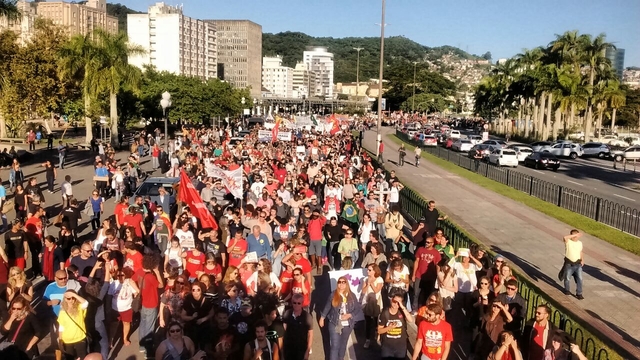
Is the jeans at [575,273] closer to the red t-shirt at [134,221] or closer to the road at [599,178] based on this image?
the red t-shirt at [134,221]

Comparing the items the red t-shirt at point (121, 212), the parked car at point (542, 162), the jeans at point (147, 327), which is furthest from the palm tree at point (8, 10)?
the parked car at point (542, 162)

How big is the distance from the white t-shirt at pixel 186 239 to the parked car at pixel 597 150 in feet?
151

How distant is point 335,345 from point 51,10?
21311cm

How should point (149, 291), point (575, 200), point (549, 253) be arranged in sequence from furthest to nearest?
point (575, 200), point (549, 253), point (149, 291)

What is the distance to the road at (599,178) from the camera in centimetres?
2775

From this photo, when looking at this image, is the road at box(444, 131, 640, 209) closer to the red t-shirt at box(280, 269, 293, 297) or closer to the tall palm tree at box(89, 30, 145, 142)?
the red t-shirt at box(280, 269, 293, 297)

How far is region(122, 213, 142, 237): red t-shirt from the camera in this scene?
40.3 feet

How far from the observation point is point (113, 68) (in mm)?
47000

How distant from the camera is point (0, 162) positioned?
96.5 feet

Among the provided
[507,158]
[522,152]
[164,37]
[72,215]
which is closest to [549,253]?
[72,215]

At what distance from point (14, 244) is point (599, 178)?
→ 32.6 meters

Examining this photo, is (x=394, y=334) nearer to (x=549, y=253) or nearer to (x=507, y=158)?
(x=549, y=253)

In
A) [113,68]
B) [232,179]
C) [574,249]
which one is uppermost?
[113,68]

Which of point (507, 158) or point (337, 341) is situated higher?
point (337, 341)
